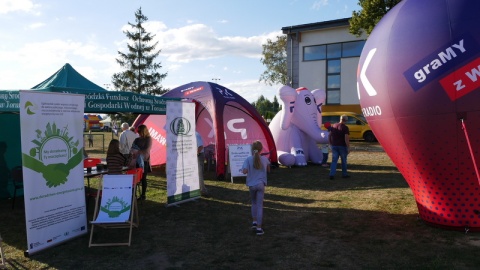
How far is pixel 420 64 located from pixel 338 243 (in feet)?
8.78

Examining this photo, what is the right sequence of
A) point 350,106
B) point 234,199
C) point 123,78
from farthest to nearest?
1. point 123,78
2. point 350,106
3. point 234,199

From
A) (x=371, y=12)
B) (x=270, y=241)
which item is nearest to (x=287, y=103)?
(x=270, y=241)

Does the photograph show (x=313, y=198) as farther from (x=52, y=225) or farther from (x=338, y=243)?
(x=52, y=225)

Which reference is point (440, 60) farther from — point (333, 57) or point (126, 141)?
point (333, 57)

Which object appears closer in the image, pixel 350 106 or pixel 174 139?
pixel 174 139

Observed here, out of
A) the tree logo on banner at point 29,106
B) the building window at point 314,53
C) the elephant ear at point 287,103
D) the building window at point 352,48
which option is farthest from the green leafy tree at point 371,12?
the tree logo on banner at point 29,106

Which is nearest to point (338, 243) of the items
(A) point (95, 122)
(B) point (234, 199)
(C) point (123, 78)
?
(B) point (234, 199)

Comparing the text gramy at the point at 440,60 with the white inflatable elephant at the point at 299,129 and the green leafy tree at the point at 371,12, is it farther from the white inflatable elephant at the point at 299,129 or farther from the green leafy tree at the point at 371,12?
the green leafy tree at the point at 371,12

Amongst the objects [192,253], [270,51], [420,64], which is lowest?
[192,253]

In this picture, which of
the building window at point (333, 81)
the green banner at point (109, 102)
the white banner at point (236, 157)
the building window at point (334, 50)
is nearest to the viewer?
the green banner at point (109, 102)

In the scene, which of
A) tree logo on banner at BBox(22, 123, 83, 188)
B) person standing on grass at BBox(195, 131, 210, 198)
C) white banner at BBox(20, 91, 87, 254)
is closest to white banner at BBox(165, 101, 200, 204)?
person standing on grass at BBox(195, 131, 210, 198)

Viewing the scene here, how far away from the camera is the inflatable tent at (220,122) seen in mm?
11188

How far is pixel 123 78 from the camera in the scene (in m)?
37.3

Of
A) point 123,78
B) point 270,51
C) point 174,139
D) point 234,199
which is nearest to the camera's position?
point 174,139
